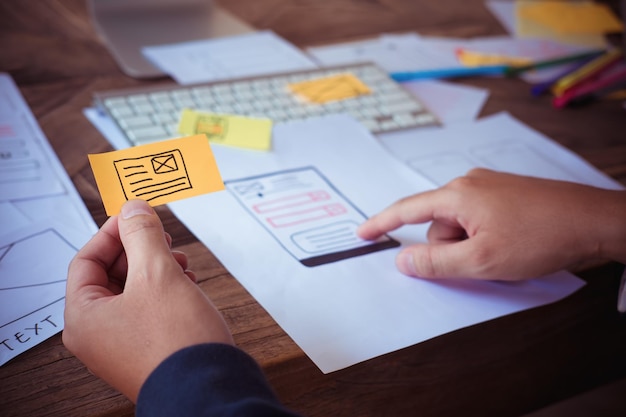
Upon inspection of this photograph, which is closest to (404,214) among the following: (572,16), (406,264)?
(406,264)

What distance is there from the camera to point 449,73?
3.27 ft

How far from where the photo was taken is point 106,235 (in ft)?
1.58

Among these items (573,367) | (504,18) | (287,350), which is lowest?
(573,367)

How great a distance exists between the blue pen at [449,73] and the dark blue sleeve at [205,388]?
0.64 metres

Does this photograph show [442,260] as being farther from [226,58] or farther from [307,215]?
[226,58]

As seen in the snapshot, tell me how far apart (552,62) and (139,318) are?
863 mm

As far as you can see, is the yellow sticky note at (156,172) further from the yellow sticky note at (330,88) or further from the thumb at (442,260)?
the yellow sticky note at (330,88)

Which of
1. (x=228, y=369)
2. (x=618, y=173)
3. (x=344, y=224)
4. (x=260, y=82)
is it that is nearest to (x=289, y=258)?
(x=344, y=224)

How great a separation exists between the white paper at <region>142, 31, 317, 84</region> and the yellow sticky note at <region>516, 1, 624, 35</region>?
0.54m

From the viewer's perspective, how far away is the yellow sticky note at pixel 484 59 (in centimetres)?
105

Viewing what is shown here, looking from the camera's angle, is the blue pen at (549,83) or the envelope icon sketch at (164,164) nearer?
the envelope icon sketch at (164,164)

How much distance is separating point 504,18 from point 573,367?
74 centimetres

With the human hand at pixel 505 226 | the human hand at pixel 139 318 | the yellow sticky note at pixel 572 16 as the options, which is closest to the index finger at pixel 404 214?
the human hand at pixel 505 226

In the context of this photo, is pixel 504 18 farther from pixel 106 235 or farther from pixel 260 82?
pixel 106 235
